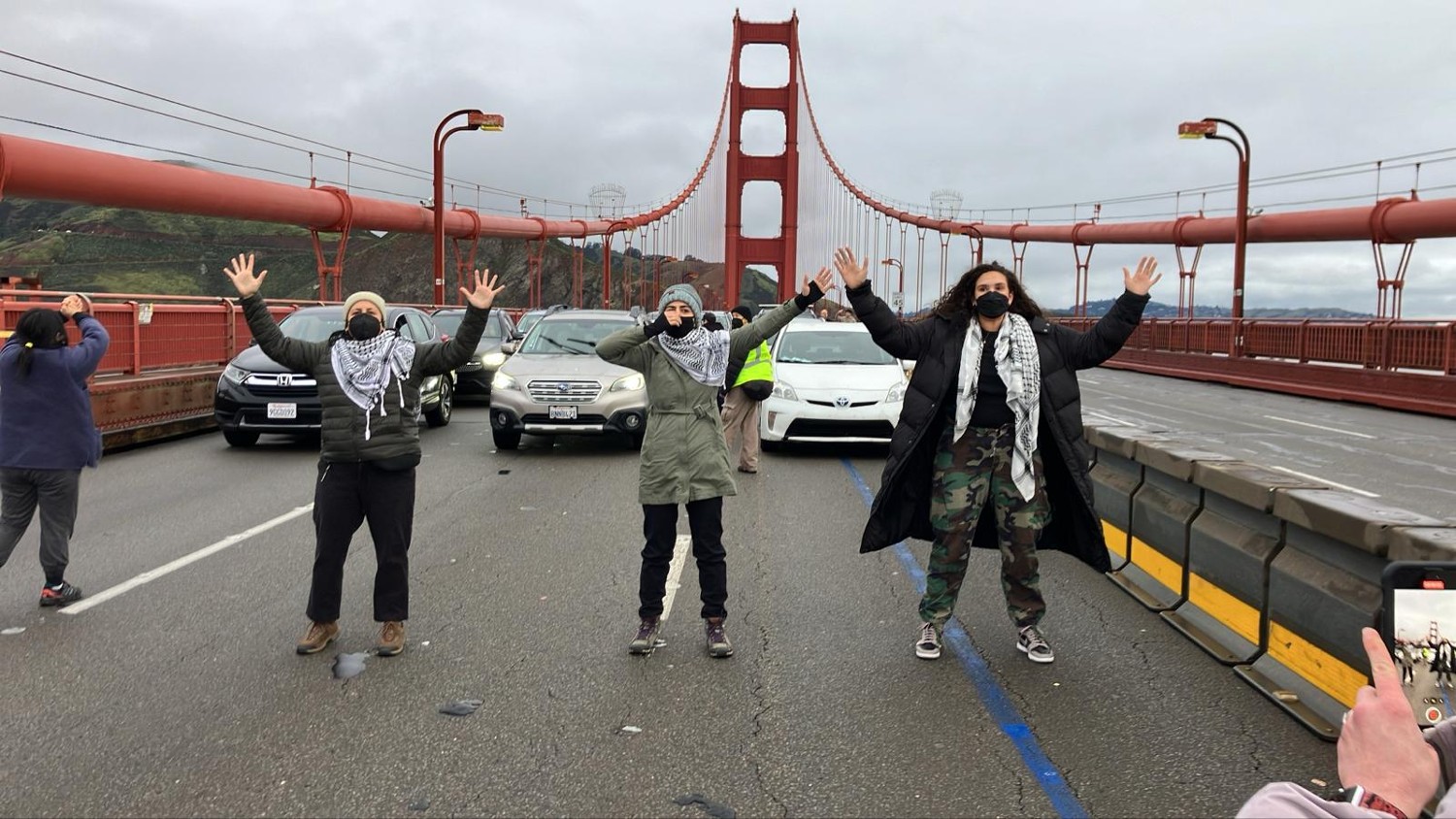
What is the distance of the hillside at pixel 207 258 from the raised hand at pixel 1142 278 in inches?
3135

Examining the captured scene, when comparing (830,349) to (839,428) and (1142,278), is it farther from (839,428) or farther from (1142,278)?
(1142,278)

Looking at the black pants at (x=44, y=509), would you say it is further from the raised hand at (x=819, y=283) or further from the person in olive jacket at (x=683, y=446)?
the raised hand at (x=819, y=283)

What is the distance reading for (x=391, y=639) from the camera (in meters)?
4.96

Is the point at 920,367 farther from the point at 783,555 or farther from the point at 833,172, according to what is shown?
the point at 833,172

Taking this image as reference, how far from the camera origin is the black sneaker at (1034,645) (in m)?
4.85

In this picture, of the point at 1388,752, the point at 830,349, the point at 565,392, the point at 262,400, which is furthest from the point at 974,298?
the point at 262,400

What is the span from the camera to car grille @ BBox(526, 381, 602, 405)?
12.0 meters

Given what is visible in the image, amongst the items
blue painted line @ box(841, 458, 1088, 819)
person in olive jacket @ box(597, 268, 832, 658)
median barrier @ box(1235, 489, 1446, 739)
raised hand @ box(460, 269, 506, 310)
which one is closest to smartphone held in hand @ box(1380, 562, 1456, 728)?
blue painted line @ box(841, 458, 1088, 819)

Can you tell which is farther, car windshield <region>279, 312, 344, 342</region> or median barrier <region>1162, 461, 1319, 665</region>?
car windshield <region>279, 312, 344, 342</region>

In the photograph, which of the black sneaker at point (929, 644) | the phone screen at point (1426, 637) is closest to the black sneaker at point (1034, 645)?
the black sneaker at point (929, 644)

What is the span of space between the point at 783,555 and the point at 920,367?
2566mm

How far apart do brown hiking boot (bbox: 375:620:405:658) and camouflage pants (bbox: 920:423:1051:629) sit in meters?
2.34

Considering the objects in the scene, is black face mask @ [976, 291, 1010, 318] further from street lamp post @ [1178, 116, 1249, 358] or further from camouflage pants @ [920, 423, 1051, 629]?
street lamp post @ [1178, 116, 1249, 358]

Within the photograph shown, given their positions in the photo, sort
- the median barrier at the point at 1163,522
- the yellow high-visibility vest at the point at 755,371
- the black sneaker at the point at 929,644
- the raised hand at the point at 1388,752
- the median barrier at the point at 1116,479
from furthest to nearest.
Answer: the yellow high-visibility vest at the point at 755,371
the median barrier at the point at 1116,479
the median barrier at the point at 1163,522
the black sneaker at the point at 929,644
the raised hand at the point at 1388,752
